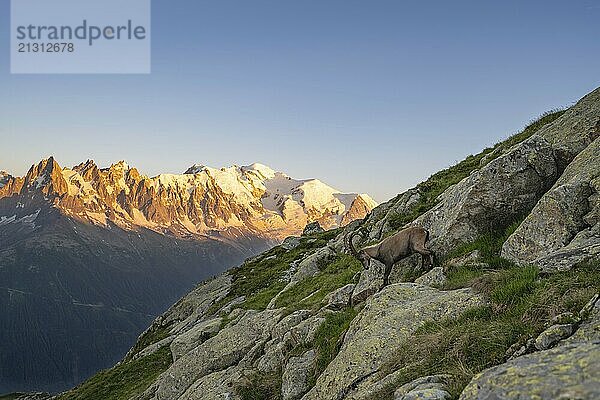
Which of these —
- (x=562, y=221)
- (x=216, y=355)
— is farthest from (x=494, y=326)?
(x=216, y=355)

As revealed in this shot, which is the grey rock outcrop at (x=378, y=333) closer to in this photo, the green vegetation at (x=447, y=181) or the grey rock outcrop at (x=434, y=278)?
the grey rock outcrop at (x=434, y=278)

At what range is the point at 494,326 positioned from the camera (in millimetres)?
11336

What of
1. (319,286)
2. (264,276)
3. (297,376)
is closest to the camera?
(297,376)

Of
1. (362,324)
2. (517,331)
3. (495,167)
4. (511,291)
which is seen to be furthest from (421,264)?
(517,331)

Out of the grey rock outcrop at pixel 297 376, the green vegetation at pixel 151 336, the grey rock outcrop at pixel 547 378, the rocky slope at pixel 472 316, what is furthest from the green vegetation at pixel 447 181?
the green vegetation at pixel 151 336

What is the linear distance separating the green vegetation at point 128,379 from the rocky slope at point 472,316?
11169mm

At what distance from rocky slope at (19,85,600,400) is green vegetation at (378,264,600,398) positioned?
0.04 m

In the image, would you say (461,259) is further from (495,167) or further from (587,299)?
(587,299)

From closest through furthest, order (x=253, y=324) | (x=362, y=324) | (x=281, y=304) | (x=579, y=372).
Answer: (x=579, y=372)
(x=362, y=324)
(x=253, y=324)
(x=281, y=304)

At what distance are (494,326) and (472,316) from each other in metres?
1.44

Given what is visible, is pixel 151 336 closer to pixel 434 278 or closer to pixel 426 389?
pixel 434 278

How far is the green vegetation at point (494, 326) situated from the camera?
10.6 meters

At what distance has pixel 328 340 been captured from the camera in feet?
59.6

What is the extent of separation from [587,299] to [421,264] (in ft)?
37.4
